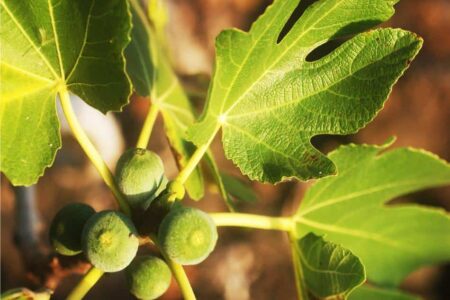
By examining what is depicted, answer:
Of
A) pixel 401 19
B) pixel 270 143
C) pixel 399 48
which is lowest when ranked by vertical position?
pixel 270 143

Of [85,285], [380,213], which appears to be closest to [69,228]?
[85,285]

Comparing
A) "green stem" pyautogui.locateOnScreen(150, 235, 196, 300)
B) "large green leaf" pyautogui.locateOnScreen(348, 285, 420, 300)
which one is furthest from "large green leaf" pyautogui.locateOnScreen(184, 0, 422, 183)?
"large green leaf" pyautogui.locateOnScreen(348, 285, 420, 300)

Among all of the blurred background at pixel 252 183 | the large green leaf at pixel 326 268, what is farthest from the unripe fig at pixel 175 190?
the blurred background at pixel 252 183

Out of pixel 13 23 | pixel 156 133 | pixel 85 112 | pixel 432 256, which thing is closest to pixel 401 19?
pixel 156 133

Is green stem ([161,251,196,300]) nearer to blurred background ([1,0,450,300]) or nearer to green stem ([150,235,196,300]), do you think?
green stem ([150,235,196,300])

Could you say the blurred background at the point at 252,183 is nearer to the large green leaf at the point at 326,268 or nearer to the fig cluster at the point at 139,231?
the large green leaf at the point at 326,268

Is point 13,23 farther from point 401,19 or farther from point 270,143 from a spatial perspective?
point 401,19
